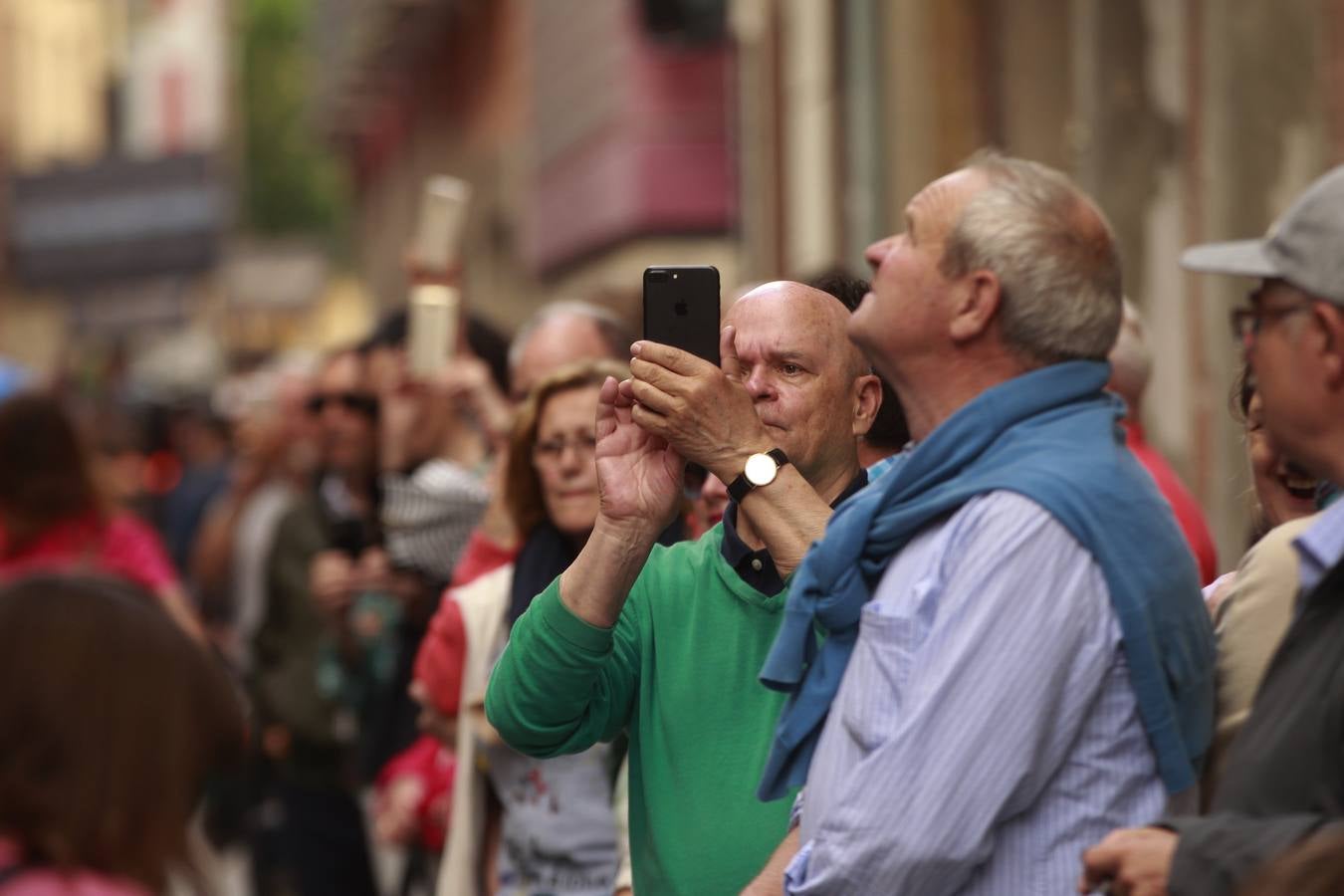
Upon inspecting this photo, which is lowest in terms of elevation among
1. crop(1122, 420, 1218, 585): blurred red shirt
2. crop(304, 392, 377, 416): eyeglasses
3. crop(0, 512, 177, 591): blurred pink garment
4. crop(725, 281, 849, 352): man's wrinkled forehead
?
crop(0, 512, 177, 591): blurred pink garment

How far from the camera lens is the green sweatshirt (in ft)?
13.2

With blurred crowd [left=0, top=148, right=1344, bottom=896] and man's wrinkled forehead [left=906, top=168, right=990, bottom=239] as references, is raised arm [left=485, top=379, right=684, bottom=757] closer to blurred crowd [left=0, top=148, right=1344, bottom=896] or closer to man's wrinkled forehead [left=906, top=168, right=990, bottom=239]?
blurred crowd [left=0, top=148, right=1344, bottom=896]

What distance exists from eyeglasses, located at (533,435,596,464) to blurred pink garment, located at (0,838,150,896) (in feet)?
9.03

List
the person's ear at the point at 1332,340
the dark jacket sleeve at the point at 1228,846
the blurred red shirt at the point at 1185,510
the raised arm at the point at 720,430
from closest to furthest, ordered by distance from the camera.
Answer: the dark jacket sleeve at the point at 1228,846 < the person's ear at the point at 1332,340 < the raised arm at the point at 720,430 < the blurred red shirt at the point at 1185,510

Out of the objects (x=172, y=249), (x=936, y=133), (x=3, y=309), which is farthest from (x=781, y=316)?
(x=3, y=309)

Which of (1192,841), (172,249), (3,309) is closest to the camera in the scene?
(1192,841)

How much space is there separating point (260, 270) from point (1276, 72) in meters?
34.5

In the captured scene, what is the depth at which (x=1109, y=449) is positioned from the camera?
3.38 metres

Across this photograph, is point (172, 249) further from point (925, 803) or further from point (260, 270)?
point (925, 803)

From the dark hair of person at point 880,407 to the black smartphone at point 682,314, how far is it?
411 mm

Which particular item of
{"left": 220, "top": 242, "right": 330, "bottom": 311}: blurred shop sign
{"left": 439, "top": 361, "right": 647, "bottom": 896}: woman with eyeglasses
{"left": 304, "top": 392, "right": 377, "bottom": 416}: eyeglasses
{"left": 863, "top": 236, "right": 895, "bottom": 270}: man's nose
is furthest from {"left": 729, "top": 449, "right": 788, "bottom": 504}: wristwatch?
{"left": 220, "top": 242, "right": 330, "bottom": 311}: blurred shop sign

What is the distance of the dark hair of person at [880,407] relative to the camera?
4.32 m

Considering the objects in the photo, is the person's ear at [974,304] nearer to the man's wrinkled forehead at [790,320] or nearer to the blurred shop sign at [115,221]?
the man's wrinkled forehead at [790,320]

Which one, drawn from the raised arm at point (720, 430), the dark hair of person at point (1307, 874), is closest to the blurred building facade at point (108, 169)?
the raised arm at point (720, 430)
